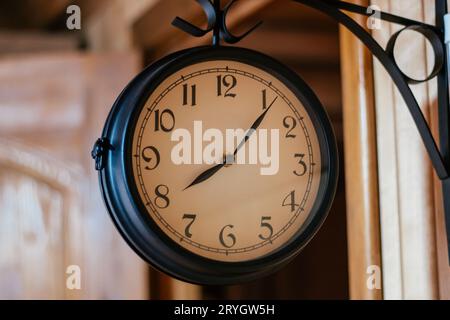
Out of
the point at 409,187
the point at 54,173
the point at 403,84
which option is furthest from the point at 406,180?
the point at 54,173

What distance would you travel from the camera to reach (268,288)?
9.98 feet

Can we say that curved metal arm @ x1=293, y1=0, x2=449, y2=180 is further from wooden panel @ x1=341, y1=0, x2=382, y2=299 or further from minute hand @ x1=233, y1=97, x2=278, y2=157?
wooden panel @ x1=341, y1=0, x2=382, y2=299

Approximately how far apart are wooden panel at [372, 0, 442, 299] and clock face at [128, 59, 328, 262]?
32 centimetres

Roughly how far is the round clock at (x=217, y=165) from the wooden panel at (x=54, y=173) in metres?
1.19

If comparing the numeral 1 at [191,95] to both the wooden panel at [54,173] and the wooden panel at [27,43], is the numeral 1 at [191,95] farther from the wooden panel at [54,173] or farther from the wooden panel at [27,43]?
the wooden panel at [27,43]

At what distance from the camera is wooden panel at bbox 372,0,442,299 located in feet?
3.96

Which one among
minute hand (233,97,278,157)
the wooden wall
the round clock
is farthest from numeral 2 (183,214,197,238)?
the wooden wall

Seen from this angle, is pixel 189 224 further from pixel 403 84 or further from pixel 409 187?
pixel 409 187

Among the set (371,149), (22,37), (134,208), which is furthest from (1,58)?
(134,208)

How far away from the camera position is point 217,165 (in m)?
0.97

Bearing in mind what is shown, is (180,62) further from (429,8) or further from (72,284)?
(72,284)

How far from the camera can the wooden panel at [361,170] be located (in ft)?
4.39

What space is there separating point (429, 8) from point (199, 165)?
52 centimetres

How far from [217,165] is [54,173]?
135 cm
